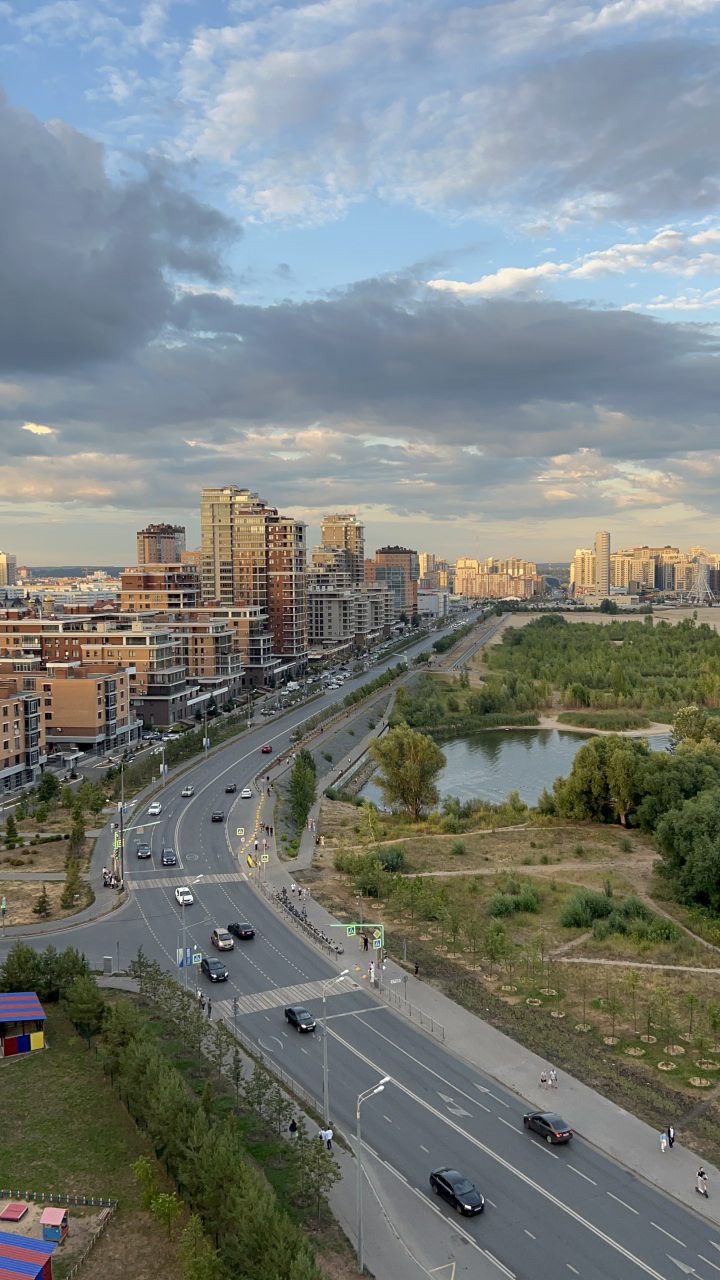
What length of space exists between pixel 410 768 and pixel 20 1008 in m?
34.5

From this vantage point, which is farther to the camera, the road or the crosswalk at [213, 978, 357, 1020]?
the crosswalk at [213, 978, 357, 1020]

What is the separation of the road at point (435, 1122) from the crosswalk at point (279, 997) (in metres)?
0.07

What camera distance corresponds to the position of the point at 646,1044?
92.0 feet

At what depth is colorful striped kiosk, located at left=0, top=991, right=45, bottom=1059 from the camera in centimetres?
2802

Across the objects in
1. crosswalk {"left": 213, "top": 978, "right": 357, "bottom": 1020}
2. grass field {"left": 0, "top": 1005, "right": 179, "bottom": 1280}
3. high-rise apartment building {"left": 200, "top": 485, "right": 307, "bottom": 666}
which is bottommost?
grass field {"left": 0, "top": 1005, "right": 179, "bottom": 1280}

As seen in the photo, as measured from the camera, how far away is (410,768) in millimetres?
60250

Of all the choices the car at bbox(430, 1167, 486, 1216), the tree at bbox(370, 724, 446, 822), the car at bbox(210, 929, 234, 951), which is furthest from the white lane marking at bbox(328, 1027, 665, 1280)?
the tree at bbox(370, 724, 446, 822)

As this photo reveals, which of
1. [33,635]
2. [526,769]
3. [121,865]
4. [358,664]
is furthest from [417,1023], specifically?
[358,664]

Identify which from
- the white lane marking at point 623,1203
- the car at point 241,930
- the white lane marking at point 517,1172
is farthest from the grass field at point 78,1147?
the white lane marking at point 623,1203

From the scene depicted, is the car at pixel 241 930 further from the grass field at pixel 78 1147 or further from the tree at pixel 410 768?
Result: the tree at pixel 410 768

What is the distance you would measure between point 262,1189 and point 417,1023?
11.4 meters

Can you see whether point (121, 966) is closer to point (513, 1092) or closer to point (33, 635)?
point (513, 1092)

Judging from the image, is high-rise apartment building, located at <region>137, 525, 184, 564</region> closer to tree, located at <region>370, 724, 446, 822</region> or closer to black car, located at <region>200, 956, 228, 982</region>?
tree, located at <region>370, 724, 446, 822</region>

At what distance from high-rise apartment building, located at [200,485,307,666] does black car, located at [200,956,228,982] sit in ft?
308
